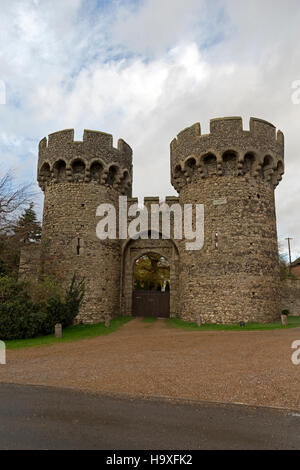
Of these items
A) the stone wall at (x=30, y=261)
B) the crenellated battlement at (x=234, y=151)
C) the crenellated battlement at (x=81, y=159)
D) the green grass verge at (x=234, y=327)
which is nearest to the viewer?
the green grass verge at (x=234, y=327)

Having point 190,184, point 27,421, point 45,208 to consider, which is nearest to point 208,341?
point 27,421

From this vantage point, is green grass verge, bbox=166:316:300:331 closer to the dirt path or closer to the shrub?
the dirt path

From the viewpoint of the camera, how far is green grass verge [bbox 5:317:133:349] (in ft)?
38.7

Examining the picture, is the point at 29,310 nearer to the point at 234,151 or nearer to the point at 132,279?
the point at 132,279

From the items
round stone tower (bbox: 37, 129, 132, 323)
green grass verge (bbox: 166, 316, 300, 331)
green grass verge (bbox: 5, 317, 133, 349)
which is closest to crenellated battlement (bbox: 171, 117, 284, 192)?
round stone tower (bbox: 37, 129, 132, 323)

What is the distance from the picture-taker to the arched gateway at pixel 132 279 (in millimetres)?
19609

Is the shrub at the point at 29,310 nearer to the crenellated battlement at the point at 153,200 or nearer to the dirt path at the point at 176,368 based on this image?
the dirt path at the point at 176,368

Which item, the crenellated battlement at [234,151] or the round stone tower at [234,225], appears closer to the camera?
the round stone tower at [234,225]

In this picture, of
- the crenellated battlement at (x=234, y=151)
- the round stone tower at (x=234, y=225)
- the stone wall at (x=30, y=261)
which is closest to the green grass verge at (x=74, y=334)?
the stone wall at (x=30, y=261)

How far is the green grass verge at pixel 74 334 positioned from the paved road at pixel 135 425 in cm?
648

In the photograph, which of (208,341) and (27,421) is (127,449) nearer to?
(27,421)

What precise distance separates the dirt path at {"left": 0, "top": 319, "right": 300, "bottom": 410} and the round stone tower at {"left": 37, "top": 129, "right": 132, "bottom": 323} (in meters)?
6.19

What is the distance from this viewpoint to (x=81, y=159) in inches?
706

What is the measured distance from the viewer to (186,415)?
481 cm
